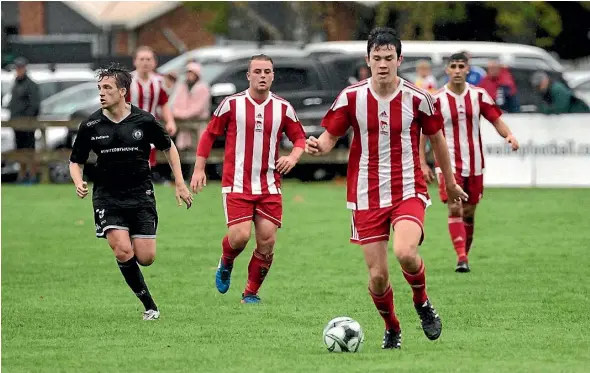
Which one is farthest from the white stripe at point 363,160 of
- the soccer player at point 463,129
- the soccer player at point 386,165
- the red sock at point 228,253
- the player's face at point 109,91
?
the soccer player at point 463,129

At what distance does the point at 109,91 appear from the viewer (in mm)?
10266

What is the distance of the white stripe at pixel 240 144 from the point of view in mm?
11234

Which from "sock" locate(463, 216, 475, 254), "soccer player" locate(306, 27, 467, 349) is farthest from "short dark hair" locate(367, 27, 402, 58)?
"sock" locate(463, 216, 475, 254)

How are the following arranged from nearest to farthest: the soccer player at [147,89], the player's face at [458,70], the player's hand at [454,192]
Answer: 1. the player's hand at [454,192]
2. the player's face at [458,70]
3. the soccer player at [147,89]

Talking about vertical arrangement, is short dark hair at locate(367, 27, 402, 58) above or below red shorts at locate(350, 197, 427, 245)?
above

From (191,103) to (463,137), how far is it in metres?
11.3

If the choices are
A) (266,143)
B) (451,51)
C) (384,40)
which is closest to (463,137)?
(266,143)

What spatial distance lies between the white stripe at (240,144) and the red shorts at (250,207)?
3.2 inches

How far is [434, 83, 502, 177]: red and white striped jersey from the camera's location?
44.0 feet

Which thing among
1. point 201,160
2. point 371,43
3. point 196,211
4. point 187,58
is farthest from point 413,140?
point 187,58

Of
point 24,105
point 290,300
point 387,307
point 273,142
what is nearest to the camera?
point 387,307

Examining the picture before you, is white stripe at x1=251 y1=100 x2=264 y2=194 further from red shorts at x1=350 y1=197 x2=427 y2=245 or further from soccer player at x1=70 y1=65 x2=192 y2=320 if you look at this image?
red shorts at x1=350 y1=197 x2=427 y2=245

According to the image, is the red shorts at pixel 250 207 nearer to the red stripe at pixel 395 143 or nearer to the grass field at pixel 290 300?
the grass field at pixel 290 300

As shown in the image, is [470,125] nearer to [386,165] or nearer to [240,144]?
[240,144]
